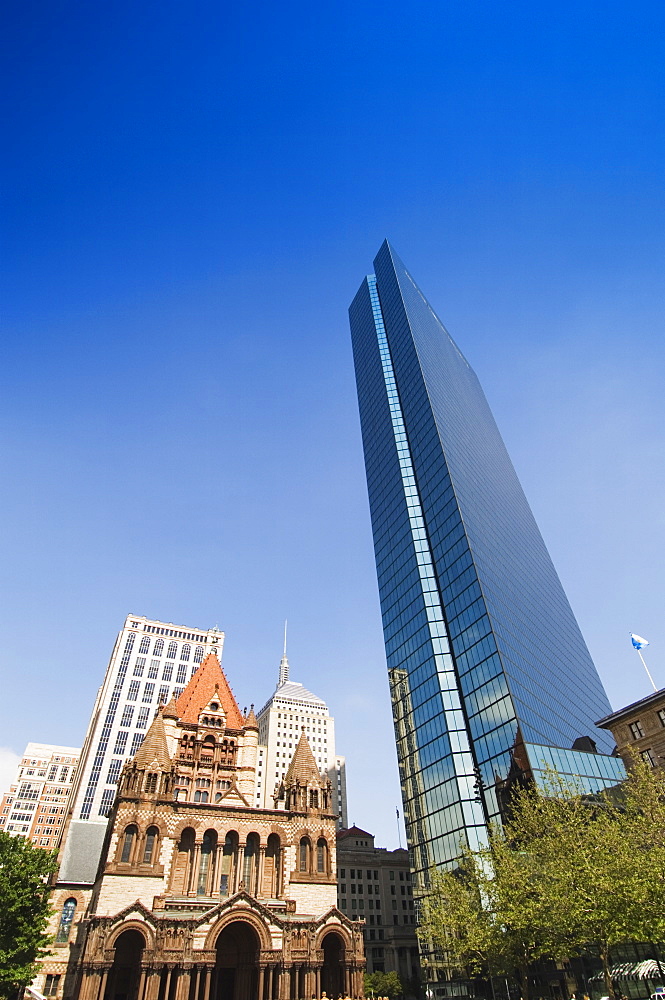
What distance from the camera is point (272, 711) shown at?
16400 cm

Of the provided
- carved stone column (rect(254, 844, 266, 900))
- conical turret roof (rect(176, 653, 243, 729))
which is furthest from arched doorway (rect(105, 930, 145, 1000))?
conical turret roof (rect(176, 653, 243, 729))

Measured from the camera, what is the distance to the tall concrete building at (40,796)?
142 metres

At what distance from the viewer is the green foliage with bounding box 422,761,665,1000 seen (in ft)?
91.3

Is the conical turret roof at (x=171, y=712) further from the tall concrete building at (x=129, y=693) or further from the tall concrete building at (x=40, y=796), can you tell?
the tall concrete building at (x=40, y=796)

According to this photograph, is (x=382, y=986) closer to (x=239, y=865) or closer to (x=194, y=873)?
(x=239, y=865)

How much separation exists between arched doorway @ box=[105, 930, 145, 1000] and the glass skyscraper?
32.3m

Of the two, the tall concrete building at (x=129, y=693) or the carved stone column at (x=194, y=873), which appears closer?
the carved stone column at (x=194, y=873)

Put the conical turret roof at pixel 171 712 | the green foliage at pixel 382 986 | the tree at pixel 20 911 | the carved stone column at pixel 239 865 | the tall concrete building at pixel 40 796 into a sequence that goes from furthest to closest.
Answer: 1. the tall concrete building at pixel 40 796
2. the green foliage at pixel 382 986
3. the conical turret roof at pixel 171 712
4. the carved stone column at pixel 239 865
5. the tree at pixel 20 911

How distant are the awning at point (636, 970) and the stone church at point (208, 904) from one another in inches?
786

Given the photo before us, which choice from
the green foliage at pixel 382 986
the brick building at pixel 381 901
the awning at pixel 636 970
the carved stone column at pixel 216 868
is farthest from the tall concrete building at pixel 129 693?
the awning at pixel 636 970

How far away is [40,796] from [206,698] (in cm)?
11871

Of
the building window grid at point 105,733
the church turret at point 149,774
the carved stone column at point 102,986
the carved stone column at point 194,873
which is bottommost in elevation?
the carved stone column at point 102,986

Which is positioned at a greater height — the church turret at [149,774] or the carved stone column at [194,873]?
the church turret at [149,774]

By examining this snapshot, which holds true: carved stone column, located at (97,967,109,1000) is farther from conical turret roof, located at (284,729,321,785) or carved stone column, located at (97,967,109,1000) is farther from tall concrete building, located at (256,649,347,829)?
tall concrete building, located at (256,649,347,829)
